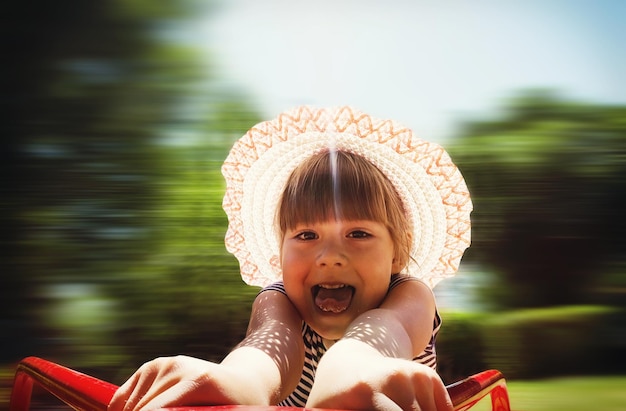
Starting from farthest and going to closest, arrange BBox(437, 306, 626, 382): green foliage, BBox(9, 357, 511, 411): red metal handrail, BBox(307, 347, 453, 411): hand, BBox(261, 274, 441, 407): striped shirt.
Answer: BBox(437, 306, 626, 382): green foliage
BBox(261, 274, 441, 407): striped shirt
BBox(9, 357, 511, 411): red metal handrail
BBox(307, 347, 453, 411): hand

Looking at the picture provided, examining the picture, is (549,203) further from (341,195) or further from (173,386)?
(173,386)

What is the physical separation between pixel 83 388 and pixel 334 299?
35 centimetres

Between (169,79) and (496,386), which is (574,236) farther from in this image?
(496,386)

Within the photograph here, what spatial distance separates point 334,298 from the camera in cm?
90

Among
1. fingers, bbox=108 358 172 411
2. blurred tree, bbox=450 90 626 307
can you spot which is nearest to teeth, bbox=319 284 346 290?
fingers, bbox=108 358 172 411

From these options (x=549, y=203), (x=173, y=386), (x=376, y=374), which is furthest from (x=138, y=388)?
(x=549, y=203)

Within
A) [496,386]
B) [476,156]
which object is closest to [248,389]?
[496,386]

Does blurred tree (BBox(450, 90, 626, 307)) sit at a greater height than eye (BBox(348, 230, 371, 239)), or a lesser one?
lesser

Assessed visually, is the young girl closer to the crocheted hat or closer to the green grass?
the crocheted hat

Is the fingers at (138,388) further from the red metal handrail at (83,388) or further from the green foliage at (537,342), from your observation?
the green foliage at (537,342)

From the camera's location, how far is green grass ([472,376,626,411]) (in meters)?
2.98

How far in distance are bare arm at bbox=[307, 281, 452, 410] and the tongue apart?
11cm

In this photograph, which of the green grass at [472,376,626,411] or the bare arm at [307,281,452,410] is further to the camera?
the green grass at [472,376,626,411]

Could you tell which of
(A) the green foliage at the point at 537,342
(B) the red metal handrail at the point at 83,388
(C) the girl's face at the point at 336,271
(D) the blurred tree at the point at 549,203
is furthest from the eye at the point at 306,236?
(D) the blurred tree at the point at 549,203
